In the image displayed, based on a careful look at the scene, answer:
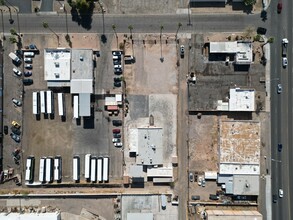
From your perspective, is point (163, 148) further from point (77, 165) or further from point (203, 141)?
point (77, 165)

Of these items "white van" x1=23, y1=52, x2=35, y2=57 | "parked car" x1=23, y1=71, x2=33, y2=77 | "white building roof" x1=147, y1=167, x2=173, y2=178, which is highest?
"white van" x1=23, y1=52, x2=35, y2=57

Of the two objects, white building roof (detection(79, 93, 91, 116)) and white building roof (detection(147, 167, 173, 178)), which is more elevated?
white building roof (detection(79, 93, 91, 116))

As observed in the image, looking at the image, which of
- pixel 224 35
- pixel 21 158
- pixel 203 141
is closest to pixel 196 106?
pixel 203 141

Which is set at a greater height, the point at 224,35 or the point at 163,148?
the point at 224,35

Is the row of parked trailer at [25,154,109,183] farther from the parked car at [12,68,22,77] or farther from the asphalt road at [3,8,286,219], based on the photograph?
the asphalt road at [3,8,286,219]

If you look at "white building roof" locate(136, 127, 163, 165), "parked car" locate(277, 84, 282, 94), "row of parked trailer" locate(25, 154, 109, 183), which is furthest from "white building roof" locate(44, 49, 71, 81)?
"parked car" locate(277, 84, 282, 94)

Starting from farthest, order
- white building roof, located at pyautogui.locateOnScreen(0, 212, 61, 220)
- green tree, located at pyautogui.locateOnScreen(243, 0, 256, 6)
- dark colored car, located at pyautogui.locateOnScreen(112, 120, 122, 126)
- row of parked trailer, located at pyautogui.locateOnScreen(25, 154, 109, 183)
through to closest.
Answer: dark colored car, located at pyautogui.locateOnScreen(112, 120, 122, 126) < row of parked trailer, located at pyautogui.locateOnScreen(25, 154, 109, 183) < white building roof, located at pyautogui.locateOnScreen(0, 212, 61, 220) < green tree, located at pyautogui.locateOnScreen(243, 0, 256, 6)

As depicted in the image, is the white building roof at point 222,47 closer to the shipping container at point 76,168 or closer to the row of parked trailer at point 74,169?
the row of parked trailer at point 74,169
